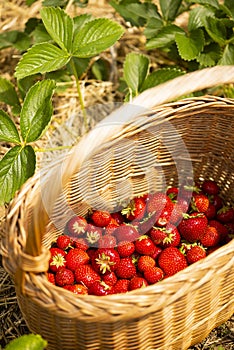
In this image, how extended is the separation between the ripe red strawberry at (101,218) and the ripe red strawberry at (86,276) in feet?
0.57

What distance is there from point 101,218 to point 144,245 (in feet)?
0.51

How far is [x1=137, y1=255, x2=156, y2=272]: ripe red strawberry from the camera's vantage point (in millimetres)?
1667

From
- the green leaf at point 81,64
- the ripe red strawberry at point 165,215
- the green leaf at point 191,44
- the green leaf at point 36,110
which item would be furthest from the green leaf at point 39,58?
the ripe red strawberry at point 165,215

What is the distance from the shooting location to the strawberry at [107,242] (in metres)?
1.72

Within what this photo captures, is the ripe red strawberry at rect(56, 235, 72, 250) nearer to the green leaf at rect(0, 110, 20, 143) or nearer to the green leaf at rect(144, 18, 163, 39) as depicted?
the green leaf at rect(0, 110, 20, 143)

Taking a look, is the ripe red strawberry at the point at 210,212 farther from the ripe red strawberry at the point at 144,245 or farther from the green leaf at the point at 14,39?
the green leaf at the point at 14,39

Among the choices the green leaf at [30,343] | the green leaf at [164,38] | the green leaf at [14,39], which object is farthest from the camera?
the green leaf at [14,39]

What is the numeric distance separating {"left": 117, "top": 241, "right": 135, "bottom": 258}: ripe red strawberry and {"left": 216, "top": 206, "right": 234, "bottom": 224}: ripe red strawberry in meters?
0.30

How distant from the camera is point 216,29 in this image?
6.86ft

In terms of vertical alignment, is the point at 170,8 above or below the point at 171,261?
above

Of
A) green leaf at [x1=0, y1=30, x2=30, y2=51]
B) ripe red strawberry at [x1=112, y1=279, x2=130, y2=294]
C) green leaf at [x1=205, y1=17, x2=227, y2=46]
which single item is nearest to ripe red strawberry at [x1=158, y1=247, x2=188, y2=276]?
ripe red strawberry at [x1=112, y1=279, x2=130, y2=294]

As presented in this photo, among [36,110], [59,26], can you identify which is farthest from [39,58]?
[36,110]

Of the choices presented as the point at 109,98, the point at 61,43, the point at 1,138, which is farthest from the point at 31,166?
the point at 109,98

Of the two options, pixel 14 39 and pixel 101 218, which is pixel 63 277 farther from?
pixel 14 39
